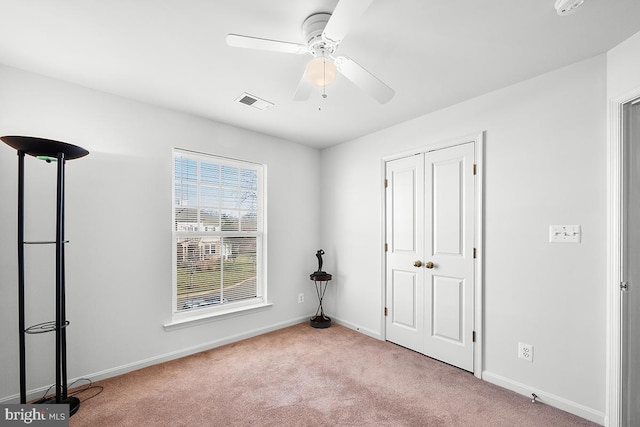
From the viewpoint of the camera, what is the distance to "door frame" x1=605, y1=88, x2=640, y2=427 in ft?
6.13

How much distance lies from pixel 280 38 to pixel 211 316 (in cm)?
272

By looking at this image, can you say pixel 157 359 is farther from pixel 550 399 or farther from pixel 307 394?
pixel 550 399

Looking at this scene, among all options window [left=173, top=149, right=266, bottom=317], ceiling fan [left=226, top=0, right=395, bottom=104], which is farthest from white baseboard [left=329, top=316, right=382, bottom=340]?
ceiling fan [left=226, top=0, right=395, bottom=104]

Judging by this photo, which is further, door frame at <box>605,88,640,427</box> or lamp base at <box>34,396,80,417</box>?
lamp base at <box>34,396,80,417</box>

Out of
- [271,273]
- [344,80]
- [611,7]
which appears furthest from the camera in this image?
[271,273]

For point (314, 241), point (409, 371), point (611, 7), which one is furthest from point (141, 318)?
point (611, 7)

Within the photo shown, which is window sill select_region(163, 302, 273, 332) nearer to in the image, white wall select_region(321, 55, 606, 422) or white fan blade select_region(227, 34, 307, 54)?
white wall select_region(321, 55, 606, 422)

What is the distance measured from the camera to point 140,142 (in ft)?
9.15

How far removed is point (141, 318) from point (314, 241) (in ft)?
7.40

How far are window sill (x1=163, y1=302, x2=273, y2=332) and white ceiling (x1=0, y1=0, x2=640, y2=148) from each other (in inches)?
84.6

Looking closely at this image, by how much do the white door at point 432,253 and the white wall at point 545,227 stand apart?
19cm

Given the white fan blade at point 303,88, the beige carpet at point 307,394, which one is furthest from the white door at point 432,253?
the white fan blade at point 303,88

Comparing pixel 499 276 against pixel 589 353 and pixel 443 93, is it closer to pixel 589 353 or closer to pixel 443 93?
pixel 589 353

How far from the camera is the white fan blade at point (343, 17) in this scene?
1244mm
